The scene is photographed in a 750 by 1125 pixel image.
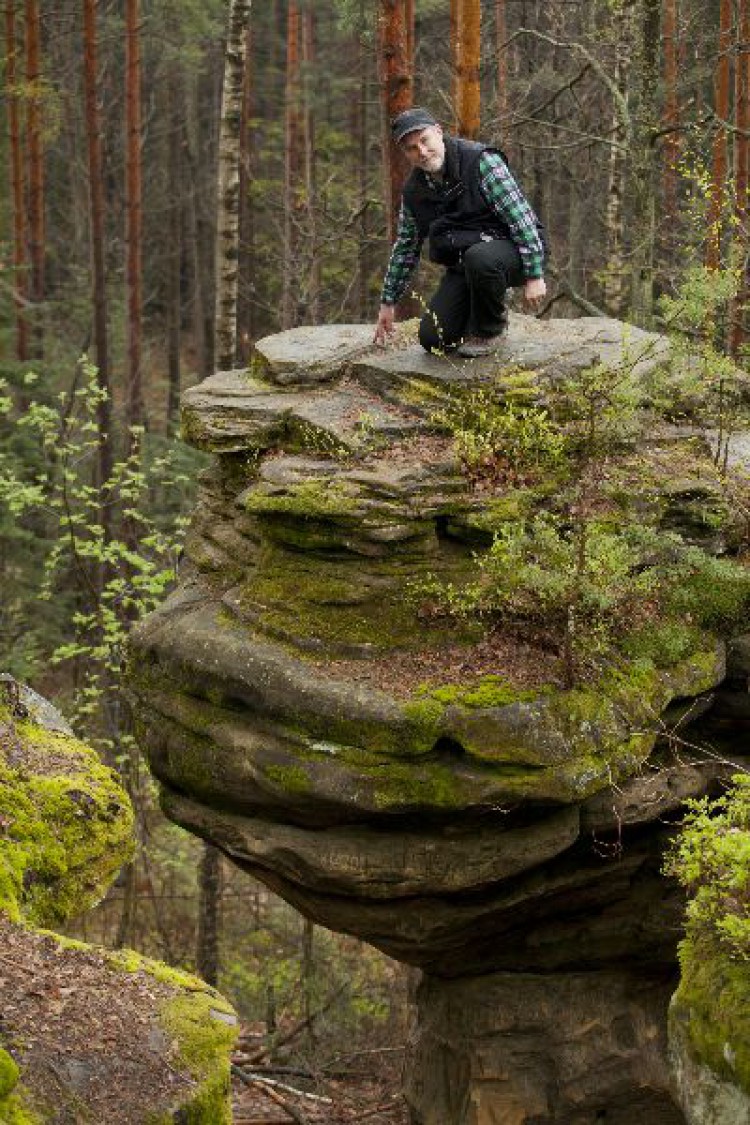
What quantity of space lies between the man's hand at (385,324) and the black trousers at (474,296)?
0.31 metres

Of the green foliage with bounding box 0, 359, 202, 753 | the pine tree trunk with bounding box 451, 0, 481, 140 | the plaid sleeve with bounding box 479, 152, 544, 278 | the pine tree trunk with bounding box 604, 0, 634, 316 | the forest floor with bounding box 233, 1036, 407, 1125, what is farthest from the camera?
the pine tree trunk with bounding box 604, 0, 634, 316

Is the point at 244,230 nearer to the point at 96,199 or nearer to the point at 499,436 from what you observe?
the point at 96,199

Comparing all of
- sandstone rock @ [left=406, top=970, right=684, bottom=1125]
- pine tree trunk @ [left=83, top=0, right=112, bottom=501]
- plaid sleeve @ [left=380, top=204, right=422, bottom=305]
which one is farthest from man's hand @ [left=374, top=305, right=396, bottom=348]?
pine tree trunk @ [left=83, top=0, right=112, bottom=501]

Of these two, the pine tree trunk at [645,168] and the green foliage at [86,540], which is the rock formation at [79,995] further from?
the pine tree trunk at [645,168]

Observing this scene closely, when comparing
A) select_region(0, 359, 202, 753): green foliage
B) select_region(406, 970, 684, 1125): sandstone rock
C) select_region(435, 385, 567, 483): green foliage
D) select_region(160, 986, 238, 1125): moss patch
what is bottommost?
select_region(406, 970, 684, 1125): sandstone rock

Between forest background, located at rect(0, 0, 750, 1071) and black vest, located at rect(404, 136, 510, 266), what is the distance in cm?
152

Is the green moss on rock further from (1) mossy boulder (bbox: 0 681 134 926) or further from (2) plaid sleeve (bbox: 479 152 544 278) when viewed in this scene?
(2) plaid sleeve (bbox: 479 152 544 278)

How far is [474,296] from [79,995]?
529 centimetres

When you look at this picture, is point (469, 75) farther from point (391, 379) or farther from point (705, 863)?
point (705, 863)

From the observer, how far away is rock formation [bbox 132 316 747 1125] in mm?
7363

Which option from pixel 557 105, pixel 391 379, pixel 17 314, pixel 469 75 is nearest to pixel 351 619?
pixel 391 379

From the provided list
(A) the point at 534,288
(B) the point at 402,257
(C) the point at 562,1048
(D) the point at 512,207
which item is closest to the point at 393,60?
(B) the point at 402,257

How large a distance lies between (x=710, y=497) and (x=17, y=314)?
1326 centimetres

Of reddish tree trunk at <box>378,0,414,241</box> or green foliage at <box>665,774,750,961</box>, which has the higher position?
reddish tree trunk at <box>378,0,414,241</box>
